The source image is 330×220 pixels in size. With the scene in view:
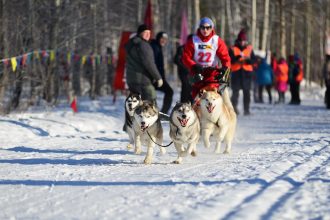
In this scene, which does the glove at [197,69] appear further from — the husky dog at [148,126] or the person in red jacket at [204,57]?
the husky dog at [148,126]

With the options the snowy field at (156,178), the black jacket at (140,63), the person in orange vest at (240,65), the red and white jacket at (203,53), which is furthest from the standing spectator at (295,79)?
the red and white jacket at (203,53)

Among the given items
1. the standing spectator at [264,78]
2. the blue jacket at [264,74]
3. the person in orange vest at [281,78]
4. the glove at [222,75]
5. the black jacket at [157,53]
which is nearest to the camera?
the glove at [222,75]

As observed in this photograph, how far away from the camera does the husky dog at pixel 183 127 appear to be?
5.89 m

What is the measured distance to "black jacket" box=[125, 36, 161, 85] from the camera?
7.99 metres

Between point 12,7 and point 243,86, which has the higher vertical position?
point 12,7

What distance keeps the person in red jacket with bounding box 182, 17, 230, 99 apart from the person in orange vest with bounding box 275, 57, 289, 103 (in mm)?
11432

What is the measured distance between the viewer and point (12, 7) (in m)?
10.6

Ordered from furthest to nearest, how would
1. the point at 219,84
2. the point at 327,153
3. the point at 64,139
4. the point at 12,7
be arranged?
the point at 12,7 → the point at 64,139 → the point at 219,84 → the point at 327,153

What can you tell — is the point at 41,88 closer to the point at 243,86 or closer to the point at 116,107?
the point at 116,107

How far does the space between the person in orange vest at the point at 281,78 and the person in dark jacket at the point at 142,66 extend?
10692 millimetres

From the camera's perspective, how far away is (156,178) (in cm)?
500

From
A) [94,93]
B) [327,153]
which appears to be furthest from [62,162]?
[94,93]

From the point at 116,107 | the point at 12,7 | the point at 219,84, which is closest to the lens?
the point at 219,84

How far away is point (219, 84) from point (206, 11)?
1139 inches
